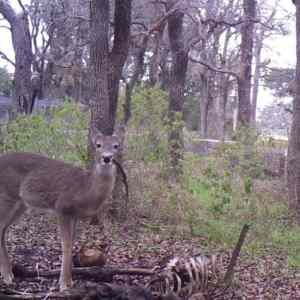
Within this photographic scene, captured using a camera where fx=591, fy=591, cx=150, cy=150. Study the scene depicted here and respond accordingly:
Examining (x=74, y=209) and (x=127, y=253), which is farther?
(x=127, y=253)

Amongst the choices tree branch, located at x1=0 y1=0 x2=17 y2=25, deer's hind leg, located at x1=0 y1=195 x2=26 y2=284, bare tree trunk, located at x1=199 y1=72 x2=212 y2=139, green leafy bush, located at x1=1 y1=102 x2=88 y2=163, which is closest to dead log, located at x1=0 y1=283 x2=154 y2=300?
deer's hind leg, located at x1=0 y1=195 x2=26 y2=284

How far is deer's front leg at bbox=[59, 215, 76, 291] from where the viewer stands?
5.31 m

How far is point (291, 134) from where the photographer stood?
10781mm

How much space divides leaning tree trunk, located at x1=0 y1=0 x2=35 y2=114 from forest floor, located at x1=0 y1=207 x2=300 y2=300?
603cm

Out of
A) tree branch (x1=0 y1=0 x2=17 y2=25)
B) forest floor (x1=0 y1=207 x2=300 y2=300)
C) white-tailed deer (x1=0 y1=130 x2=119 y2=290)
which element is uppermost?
tree branch (x1=0 y1=0 x2=17 y2=25)

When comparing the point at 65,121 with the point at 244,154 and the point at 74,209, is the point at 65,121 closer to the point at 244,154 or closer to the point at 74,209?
the point at 244,154

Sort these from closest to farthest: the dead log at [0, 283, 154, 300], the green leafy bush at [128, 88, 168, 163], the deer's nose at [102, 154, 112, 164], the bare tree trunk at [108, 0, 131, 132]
Answer: the dead log at [0, 283, 154, 300] → the deer's nose at [102, 154, 112, 164] → the bare tree trunk at [108, 0, 131, 132] → the green leafy bush at [128, 88, 168, 163]

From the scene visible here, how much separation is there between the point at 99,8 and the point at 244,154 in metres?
3.00

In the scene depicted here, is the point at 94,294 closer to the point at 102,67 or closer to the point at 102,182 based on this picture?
the point at 102,182

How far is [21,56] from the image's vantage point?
14.6m

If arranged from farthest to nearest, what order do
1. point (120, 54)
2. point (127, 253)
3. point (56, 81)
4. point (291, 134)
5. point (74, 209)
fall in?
1. point (56, 81)
2. point (291, 134)
3. point (120, 54)
4. point (127, 253)
5. point (74, 209)

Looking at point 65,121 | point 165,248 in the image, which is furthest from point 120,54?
point 165,248

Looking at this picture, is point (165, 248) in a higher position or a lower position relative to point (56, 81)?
lower

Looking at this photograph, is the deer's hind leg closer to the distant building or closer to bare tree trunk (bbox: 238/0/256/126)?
the distant building
